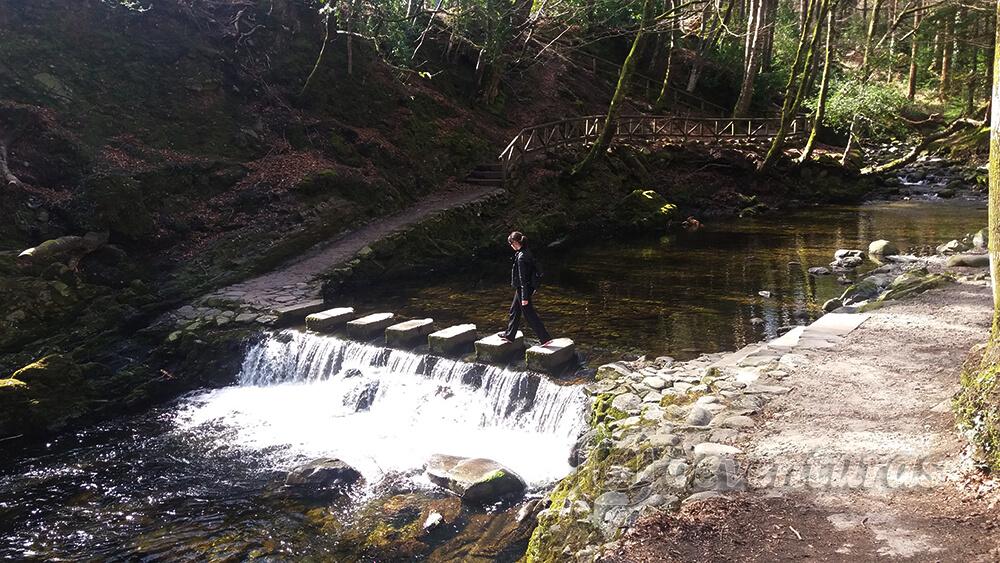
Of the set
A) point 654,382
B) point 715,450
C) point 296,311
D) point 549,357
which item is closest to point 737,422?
point 715,450

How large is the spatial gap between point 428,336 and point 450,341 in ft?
1.68

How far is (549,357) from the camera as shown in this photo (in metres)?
A: 9.27

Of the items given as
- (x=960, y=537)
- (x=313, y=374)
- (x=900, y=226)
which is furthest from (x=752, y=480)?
(x=900, y=226)

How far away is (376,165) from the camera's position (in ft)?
63.4

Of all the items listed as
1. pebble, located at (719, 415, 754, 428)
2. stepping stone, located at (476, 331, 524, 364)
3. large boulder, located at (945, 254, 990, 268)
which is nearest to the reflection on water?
stepping stone, located at (476, 331, 524, 364)

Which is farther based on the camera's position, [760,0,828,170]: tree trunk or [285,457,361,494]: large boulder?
[760,0,828,170]: tree trunk

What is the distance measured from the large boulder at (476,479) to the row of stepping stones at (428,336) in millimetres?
1961

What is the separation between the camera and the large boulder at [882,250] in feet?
52.0

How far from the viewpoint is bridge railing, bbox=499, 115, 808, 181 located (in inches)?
852

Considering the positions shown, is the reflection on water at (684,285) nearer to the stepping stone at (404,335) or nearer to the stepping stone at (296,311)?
the stepping stone at (296,311)

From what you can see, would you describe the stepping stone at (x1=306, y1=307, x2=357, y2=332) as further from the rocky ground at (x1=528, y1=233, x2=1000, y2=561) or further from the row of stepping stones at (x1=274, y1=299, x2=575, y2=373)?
the rocky ground at (x1=528, y1=233, x2=1000, y2=561)

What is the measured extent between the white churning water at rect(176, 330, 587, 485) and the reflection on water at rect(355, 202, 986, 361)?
1708mm

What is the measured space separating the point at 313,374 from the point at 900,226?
17.3 meters

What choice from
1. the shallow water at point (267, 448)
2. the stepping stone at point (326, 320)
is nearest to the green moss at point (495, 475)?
the shallow water at point (267, 448)
